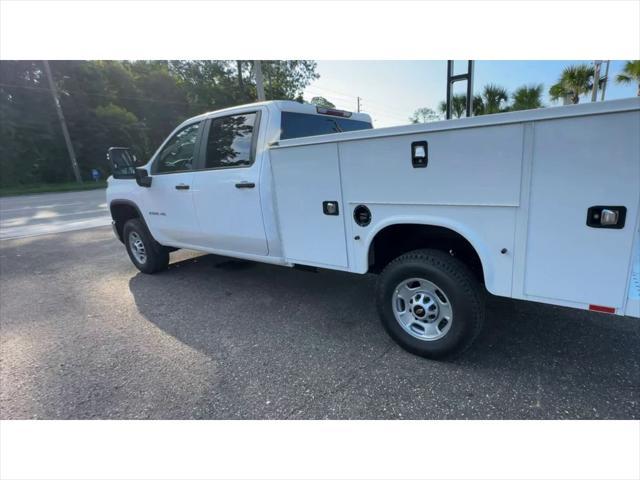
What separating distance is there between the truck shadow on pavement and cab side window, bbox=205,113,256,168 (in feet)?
5.13

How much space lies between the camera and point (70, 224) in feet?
32.0

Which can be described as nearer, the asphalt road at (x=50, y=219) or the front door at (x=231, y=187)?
the front door at (x=231, y=187)

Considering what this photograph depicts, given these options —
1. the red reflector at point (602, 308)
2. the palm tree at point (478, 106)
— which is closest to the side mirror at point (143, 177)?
the red reflector at point (602, 308)

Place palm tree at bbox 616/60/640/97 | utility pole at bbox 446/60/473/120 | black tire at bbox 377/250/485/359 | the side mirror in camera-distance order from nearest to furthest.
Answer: black tire at bbox 377/250/485/359
utility pole at bbox 446/60/473/120
the side mirror
palm tree at bbox 616/60/640/97

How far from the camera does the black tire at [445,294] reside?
7.59ft

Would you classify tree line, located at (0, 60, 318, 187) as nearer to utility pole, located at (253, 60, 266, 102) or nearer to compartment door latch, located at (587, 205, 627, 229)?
utility pole, located at (253, 60, 266, 102)

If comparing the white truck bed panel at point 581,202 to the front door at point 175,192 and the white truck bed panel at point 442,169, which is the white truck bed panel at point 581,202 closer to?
the white truck bed panel at point 442,169

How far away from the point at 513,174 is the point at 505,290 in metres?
0.72

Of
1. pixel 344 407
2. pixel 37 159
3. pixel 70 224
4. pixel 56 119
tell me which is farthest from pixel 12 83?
pixel 344 407

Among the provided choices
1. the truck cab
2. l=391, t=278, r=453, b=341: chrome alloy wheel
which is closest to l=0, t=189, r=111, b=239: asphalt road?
the truck cab

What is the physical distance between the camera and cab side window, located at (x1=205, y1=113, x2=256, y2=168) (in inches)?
135

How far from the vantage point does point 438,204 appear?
2.25 m

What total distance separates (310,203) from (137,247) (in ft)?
11.3

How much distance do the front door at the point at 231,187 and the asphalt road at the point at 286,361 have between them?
77 cm
